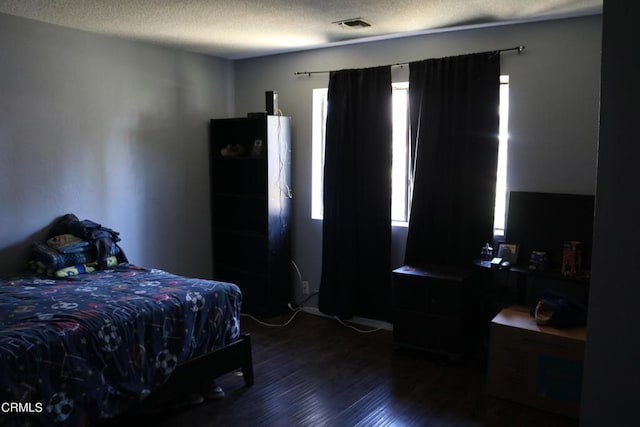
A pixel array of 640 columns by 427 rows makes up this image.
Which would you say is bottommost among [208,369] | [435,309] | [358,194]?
[208,369]

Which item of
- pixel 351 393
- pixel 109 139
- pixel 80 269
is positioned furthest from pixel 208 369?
pixel 109 139

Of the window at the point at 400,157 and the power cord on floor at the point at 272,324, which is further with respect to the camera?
the power cord on floor at the point at 272,324

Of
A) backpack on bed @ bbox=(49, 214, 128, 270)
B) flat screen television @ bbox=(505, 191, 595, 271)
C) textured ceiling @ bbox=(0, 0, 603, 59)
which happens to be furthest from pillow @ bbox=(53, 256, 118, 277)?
flat screen television @ bbox=(505, 191, 595, 271)

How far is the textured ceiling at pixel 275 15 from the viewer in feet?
10.00

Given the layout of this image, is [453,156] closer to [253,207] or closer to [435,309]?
[435,309]

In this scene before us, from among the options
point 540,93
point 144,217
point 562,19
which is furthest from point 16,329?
point 562,19

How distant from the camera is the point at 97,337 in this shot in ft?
7.77

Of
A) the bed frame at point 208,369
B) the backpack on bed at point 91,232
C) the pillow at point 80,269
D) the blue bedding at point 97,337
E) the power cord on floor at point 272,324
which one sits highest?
the backpack on bed at point 91,232

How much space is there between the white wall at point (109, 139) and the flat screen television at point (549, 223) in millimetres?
2831

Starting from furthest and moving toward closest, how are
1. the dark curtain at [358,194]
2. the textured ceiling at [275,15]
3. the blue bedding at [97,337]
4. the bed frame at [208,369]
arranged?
the dark curtain at [358,194] → the textured ceiling at [275,15] → the bed frame at [208,369] → the blue bedding at [97,337]

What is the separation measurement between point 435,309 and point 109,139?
2.83 m

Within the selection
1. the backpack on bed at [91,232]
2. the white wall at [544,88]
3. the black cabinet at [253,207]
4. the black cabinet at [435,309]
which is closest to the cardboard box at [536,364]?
the black cabinet at [435,309]

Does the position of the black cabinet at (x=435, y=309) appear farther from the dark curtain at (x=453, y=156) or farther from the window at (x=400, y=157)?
the window at (x=400, y=157)

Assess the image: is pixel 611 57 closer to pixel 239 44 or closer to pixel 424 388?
pixel 424 388
